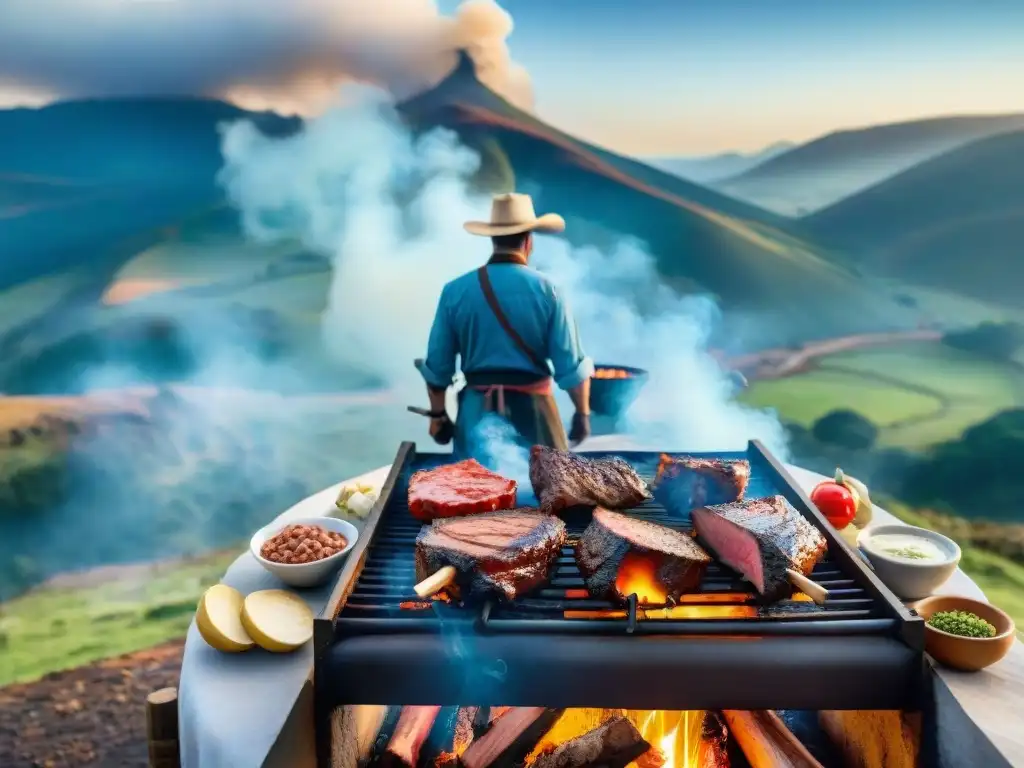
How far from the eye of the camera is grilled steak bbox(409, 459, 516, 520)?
357cm

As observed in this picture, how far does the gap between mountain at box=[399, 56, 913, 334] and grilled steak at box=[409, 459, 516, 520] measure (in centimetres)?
633

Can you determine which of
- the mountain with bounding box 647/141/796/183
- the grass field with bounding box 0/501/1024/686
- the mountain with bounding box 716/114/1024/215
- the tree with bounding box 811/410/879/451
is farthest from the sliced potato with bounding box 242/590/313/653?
the mountain with bounding box 716/114/1024/215

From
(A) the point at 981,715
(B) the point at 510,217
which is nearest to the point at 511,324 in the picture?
(B) the point at 510,217

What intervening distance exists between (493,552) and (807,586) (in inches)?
44.7

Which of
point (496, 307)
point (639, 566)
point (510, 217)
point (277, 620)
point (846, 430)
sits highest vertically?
point (510, 217)

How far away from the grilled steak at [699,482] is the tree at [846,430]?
20.9ft

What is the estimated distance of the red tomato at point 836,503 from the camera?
4.02 metres

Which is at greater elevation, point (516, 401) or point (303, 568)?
point (516, 401)

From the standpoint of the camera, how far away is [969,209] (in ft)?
31.0

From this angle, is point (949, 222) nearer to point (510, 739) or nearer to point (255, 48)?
point (255, 48)

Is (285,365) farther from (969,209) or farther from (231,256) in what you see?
(969,209)

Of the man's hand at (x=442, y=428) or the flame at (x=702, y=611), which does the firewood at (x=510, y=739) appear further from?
the man's hand at (x=442, y=428)

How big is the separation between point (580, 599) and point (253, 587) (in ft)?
5.25

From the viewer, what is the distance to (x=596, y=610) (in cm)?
298
